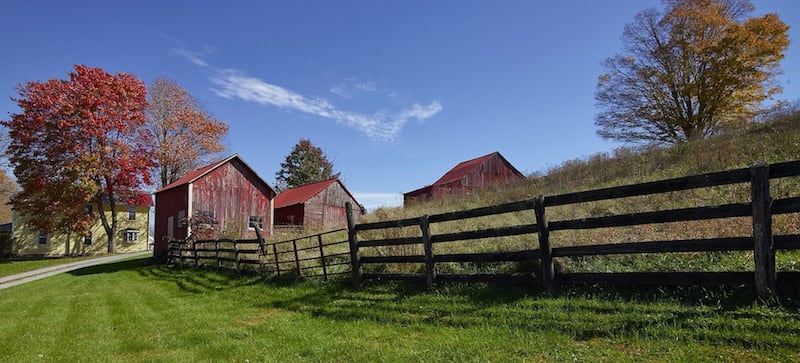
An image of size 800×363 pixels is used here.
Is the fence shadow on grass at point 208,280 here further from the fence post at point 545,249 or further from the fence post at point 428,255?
the fence post at point 545,249

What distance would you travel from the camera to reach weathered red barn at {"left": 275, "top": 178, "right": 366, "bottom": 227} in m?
33.7

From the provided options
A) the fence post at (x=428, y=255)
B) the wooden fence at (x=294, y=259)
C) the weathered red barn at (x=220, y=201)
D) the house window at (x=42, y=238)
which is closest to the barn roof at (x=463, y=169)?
the weathered red barn at (x=220, y=201)

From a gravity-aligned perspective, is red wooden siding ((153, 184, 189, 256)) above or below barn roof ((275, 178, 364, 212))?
below

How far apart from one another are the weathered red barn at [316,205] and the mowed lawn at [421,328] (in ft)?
77.4

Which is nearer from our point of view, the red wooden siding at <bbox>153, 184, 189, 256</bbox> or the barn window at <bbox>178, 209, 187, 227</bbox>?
the barn window at <bbox>178, 209, 187, 227</bbox>

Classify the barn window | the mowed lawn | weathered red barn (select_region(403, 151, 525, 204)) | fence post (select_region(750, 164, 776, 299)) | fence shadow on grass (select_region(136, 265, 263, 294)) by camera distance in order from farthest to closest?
weathered red barn (select_region(403, 151, 525, 204)) < the barn window < fence shadow on grass (select_region(136, 265, 263, 294)) < fence post (select_region(750, 164, 776, 299)) < the mowed lawn

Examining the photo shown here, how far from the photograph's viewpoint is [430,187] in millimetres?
37594

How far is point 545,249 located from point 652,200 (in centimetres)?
600

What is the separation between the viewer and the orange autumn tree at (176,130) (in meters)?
38.4

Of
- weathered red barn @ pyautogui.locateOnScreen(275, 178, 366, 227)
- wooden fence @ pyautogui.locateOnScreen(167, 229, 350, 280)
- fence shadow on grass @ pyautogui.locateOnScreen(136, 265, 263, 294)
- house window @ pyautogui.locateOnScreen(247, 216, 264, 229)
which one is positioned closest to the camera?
wooden fence @ pyautogui.locateOnScreen(167, 229, 350, 280)

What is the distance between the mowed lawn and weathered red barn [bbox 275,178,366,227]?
77.4 ft

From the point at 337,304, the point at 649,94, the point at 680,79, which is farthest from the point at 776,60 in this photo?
Answer: the point at 337,304

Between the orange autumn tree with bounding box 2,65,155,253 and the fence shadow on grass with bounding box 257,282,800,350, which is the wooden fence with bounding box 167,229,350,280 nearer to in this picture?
the fence shadow on grass with bounding box 257,282,800,350

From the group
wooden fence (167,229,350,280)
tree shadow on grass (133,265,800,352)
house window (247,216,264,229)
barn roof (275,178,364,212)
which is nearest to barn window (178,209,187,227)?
house window (247,216,264,229)
